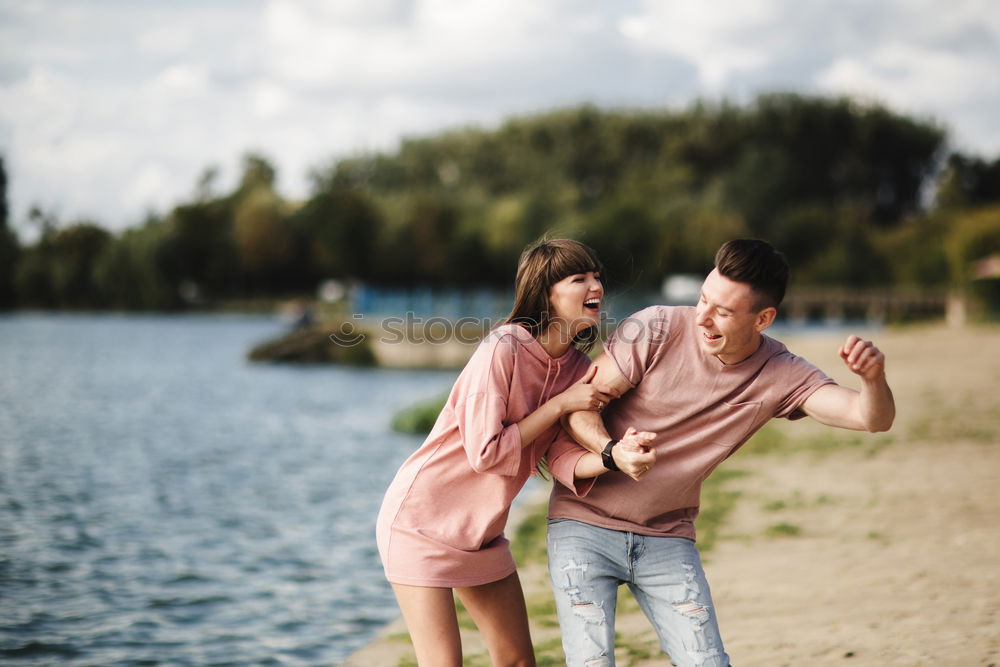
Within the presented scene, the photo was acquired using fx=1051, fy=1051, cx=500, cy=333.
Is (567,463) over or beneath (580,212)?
beneath

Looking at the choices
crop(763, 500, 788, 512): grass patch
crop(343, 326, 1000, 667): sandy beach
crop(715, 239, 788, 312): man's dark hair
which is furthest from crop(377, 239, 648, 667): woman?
crop(763, 500, 788, 512): grass patch

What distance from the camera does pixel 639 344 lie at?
11.5 feet

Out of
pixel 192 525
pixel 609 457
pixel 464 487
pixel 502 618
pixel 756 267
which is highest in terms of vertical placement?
pixel 756 267

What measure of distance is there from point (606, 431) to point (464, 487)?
1.69ft

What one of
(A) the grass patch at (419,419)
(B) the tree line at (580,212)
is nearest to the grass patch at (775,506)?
(A) the grass patch at (419,419)

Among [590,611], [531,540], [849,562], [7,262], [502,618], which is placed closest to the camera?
[590,611]

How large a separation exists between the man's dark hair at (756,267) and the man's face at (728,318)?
22 mm

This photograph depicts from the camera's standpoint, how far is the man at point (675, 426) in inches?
134

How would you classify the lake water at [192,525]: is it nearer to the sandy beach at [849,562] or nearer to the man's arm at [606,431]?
the sandy beach at [849,562]

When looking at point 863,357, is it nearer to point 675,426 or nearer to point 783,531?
point 675,426

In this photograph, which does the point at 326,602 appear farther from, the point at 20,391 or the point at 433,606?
the point at 20,391

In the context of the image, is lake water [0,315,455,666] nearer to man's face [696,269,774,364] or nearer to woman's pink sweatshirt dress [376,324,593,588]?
woman's pink sweatshirt dress [376,324,593,588]

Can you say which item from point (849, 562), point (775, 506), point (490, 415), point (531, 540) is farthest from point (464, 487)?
point (775, 506)

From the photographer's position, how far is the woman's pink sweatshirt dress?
347 cm
